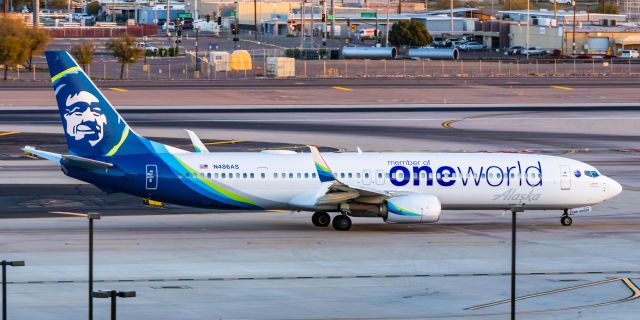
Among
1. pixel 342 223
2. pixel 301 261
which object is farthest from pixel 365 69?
pixel 301 261

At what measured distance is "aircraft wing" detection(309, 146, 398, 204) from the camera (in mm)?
46844

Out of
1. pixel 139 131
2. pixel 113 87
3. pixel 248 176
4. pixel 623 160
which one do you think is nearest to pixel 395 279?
pixel 248 176

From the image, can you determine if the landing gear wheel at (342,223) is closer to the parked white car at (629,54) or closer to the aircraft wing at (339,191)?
the aircraft wing at (339,191)

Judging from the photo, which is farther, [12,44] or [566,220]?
[12,44]

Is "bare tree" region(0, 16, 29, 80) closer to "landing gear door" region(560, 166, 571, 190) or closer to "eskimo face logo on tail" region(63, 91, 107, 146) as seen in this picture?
"eskimo face logo on tail" region(63, 91, 107, 146)

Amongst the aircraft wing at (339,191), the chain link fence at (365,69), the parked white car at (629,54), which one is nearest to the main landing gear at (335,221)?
the aircraft wing at (339,191)

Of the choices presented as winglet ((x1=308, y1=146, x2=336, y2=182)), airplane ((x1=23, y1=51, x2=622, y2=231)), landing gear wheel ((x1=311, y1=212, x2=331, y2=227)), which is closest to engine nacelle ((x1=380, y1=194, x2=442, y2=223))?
airplane ((x1=23, y1=51, x2=622, y2=231))

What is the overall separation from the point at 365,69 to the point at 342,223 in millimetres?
100402

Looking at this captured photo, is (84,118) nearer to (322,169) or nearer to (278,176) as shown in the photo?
(278,176)

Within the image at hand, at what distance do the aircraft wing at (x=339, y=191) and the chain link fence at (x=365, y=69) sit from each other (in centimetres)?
8799

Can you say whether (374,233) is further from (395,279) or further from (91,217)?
(91,217)

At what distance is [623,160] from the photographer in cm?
7125

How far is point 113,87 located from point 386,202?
7353cm

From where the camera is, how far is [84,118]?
47.4 m
